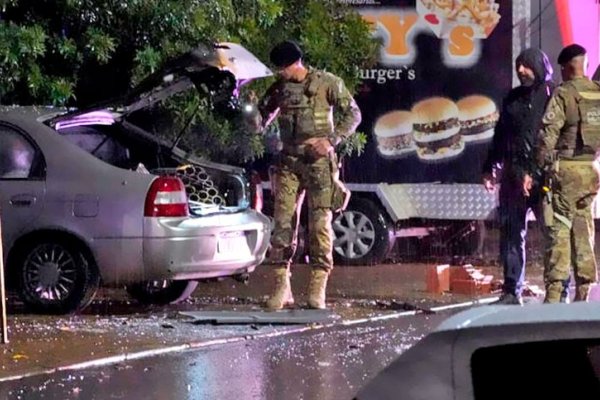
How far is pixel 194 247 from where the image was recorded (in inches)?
383

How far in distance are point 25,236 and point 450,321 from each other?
7001mm

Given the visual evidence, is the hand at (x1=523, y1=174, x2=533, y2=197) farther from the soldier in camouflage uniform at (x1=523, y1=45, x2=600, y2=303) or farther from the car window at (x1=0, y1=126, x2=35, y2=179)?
the car window at (x1=0, y1=126, x2=35, y2=179)

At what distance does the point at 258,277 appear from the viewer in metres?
12.7

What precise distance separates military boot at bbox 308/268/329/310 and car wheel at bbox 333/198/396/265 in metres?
3.06

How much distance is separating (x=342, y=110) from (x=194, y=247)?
1496mm

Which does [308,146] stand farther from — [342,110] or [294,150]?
[342,110]

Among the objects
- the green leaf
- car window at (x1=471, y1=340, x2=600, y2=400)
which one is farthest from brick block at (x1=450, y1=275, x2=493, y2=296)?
car window at (x1=471, y1=340, x2=600, y2=400)

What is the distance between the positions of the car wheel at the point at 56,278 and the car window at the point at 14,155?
58cm

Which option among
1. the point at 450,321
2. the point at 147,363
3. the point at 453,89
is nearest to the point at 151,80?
the point at 147,363

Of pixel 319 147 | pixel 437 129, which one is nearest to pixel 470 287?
pixel 437 129

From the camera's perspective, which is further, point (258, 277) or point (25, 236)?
point (258, 277)

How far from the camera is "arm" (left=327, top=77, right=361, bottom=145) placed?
9.88 m

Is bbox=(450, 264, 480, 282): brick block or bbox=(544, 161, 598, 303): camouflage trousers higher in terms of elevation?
bbox=(544, 161, 598, 303): camouflage trousers

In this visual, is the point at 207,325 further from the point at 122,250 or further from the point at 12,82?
the point at 12,82
